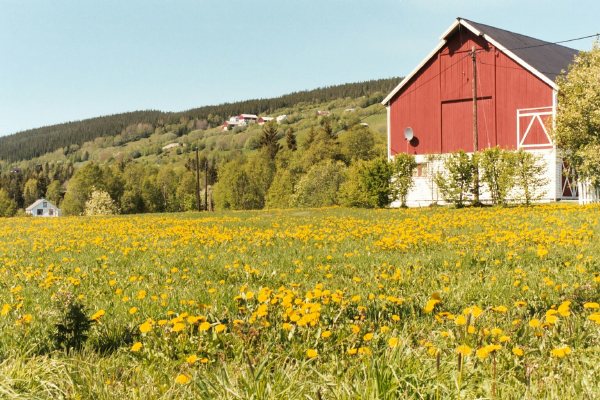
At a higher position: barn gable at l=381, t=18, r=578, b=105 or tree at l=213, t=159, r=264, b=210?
barn gable at l=381, t=18, r=578, b=105

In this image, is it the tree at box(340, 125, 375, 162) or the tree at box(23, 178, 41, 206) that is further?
the tree at box(23, 178, 41, 206)

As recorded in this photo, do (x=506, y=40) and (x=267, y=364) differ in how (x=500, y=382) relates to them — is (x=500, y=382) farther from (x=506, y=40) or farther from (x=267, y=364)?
(x=506, y=40)

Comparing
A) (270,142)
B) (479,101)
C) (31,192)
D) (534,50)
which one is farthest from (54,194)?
(534,50)

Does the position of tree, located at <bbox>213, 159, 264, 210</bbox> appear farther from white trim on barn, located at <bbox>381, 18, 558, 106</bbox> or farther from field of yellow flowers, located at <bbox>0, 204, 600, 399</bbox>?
field of yellow flowers, located at <bbox>0, 204, 600, 399</bbox>

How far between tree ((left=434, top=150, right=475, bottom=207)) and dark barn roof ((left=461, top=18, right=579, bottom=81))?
12256mm

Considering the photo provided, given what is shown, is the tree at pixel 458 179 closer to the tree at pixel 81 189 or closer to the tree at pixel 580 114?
the tree at pixel 580 114

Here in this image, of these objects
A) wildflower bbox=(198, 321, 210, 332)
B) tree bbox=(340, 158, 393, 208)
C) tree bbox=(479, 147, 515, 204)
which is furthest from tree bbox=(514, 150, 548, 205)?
wildflower bbox=(198, 321, 210, 332)

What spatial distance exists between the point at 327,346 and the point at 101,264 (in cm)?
591

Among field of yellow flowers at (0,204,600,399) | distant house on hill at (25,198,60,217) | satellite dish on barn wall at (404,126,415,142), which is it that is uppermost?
satellite dish on barn wall at (404,126,415,142)

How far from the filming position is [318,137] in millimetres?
86812

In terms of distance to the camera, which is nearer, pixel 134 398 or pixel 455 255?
pixel 134 398

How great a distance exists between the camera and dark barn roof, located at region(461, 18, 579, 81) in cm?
3538

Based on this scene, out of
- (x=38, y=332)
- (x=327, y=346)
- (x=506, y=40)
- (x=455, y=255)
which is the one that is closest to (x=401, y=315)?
(x=327, y=346)

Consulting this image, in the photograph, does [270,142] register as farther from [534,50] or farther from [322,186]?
[534,50]
